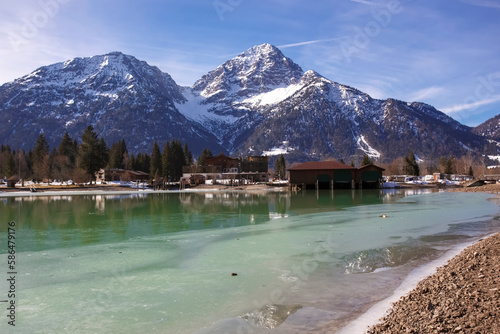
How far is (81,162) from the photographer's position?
292ft

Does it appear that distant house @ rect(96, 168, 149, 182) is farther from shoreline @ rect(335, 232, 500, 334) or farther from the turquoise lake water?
shoreline @ rect(335, 232, 500, 334)

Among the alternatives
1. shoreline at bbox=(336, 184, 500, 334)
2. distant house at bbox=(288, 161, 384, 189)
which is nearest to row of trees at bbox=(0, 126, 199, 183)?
distant house at bbox=(288, 161, 384, 189)

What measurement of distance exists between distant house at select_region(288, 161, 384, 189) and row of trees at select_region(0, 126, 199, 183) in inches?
1677

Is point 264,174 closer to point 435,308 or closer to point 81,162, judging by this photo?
point 81,162

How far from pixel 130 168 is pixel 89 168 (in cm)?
2580

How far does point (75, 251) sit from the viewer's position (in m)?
15.8

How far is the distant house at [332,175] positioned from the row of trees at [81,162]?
140 ft

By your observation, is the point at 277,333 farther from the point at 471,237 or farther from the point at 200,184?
the point at 200,184

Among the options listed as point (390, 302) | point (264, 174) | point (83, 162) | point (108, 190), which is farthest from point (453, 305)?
point (264, 174)

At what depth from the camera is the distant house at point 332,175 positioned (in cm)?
8288

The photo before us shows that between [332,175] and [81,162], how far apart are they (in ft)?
199

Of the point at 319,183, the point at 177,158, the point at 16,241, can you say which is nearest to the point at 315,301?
the point at 16,241

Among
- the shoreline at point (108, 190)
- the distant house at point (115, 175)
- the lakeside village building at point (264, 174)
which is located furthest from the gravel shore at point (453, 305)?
the distant house at point (115, 175)

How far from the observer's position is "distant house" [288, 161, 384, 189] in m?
82.9
